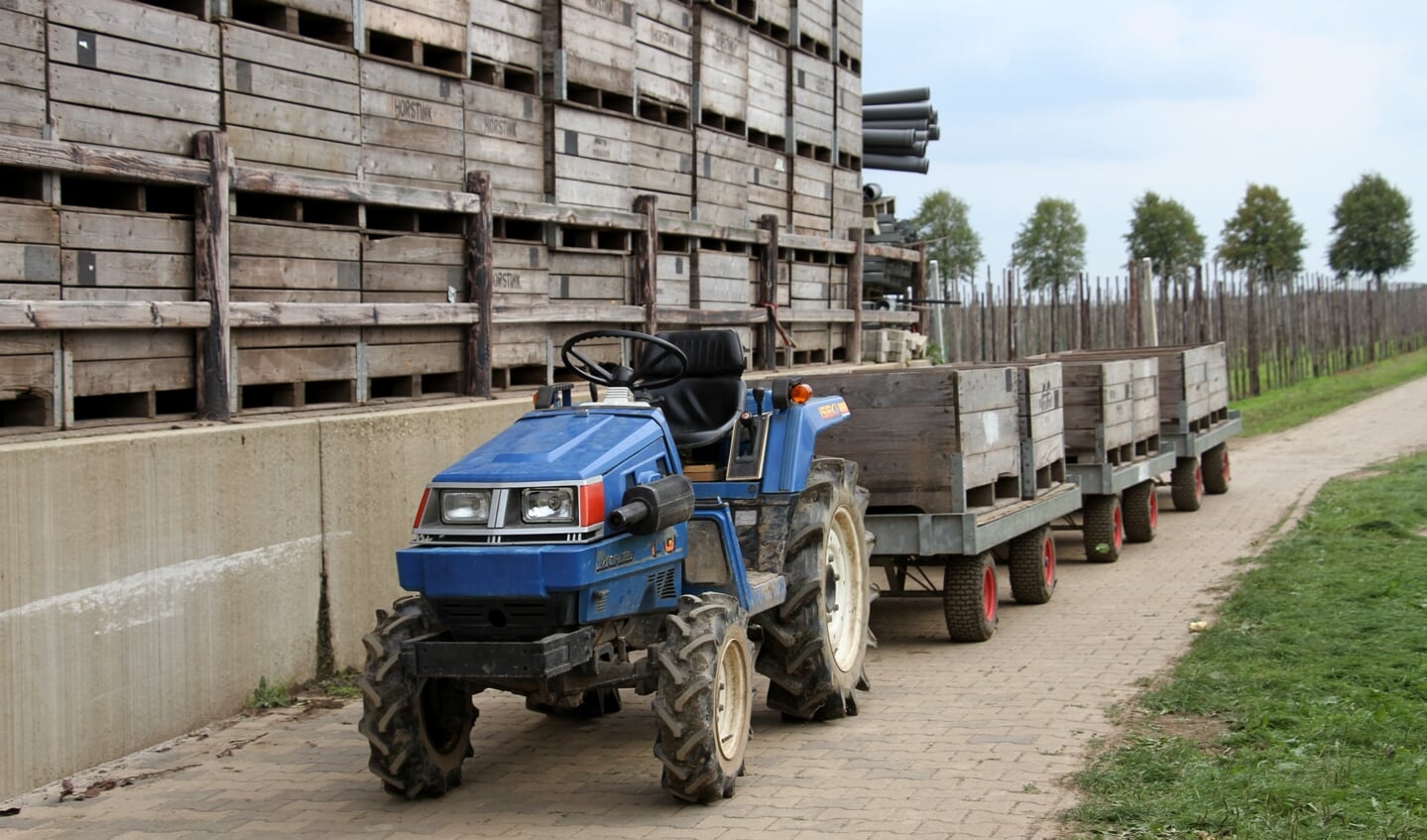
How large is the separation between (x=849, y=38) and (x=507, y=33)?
7.89 meters

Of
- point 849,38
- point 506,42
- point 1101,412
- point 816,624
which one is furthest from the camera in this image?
point 849,38

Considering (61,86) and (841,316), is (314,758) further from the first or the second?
(841,316)

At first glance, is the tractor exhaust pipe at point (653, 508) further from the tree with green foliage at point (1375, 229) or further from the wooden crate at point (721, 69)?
the tree with green foliage at point (1375, 229)

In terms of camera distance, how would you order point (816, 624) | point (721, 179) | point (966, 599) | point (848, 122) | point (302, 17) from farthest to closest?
point (848, 122) < point (721, 179) < point (966, 599) < point (302, 17) < point (816, 624)

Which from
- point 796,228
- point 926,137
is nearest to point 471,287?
point 796,228

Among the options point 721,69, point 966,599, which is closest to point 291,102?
point 966,599

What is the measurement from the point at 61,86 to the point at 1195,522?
1193 centimetres

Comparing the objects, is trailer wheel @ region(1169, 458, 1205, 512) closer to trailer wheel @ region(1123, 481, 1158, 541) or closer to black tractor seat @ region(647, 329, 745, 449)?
trailer wheel @ region(1123, 481, 1158, 541)

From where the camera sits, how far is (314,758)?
7.12 m

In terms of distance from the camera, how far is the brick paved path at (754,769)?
5.94 metres

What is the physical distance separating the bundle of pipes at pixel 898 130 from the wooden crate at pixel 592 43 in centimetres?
1216

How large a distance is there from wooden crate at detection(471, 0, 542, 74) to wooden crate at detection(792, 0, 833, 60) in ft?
17.8

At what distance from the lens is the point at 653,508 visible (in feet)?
20.1

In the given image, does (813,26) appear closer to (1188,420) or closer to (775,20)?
(775,20)
